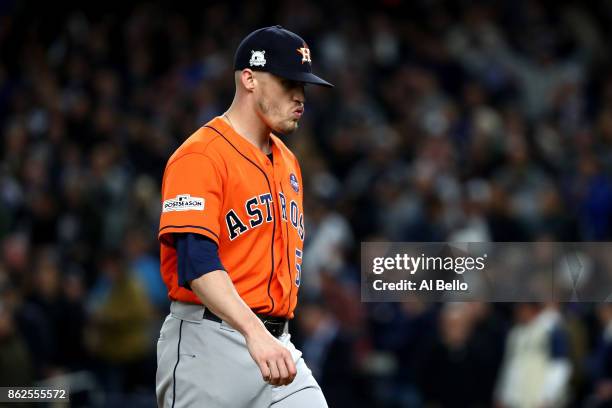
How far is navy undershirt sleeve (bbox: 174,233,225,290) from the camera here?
4074 mm

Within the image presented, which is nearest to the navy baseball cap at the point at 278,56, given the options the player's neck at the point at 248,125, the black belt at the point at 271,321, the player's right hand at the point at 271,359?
the player's neck at the point at 248,125

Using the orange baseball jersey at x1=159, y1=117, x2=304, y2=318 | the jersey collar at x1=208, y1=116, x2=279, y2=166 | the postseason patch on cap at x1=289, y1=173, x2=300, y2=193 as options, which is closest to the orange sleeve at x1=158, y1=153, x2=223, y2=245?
the orange baseball jersey at x1=159, y1=117, x2=304, y2=318

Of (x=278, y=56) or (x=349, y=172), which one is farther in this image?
(x=349, y=172)

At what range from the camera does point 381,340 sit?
10.6 metres

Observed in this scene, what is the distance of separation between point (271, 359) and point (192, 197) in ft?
2.18

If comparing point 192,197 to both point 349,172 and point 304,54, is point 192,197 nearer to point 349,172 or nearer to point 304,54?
point 304,54

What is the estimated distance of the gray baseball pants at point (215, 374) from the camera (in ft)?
14.1

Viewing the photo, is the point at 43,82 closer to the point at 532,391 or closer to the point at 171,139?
the point at 171,139

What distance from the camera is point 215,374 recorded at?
4.32 meters

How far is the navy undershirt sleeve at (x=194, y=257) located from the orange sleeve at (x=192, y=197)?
28mm

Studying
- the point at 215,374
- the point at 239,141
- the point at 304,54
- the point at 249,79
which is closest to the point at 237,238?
the point at 239,141

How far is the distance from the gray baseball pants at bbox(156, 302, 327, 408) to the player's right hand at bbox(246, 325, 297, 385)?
1.30 ft

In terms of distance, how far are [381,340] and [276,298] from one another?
20.6 ft

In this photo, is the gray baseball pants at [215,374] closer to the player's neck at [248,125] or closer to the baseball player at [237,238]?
the baseball player at [237,238]
